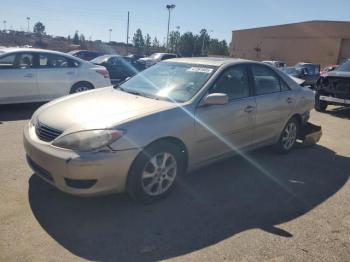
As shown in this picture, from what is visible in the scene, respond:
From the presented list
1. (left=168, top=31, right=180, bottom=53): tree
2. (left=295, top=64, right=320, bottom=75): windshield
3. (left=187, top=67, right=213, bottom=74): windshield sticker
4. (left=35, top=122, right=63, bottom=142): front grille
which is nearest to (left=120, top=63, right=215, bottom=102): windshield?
(left=187, top=67, right=213, bottom=74): windshield sticker

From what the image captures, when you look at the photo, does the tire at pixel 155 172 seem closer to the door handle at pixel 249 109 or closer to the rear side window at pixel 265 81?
the door handle at pixel 249 109

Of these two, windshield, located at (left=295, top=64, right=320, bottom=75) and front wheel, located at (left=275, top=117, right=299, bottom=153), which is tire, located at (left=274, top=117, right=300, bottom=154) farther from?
windshield, located at (left=295, top=64, right=320, bottom=75)

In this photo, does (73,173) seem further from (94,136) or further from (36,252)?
(36,252)

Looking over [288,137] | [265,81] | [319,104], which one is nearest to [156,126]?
[265,81]

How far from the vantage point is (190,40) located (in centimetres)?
7800

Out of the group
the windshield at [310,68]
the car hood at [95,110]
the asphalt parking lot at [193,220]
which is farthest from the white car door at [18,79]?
the windshield at [310,68]

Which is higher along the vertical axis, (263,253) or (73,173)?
(73,173)

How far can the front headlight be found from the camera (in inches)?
135

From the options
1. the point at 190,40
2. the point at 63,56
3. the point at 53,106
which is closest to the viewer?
the point at 53,106

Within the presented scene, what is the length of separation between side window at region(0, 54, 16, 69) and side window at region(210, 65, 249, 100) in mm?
5364

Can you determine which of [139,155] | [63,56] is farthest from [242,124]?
[63,56]

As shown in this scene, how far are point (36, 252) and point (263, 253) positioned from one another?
192cm

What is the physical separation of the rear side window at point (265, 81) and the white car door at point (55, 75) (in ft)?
16.9

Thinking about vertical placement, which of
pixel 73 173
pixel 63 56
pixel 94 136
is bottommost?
pixel 73 173
